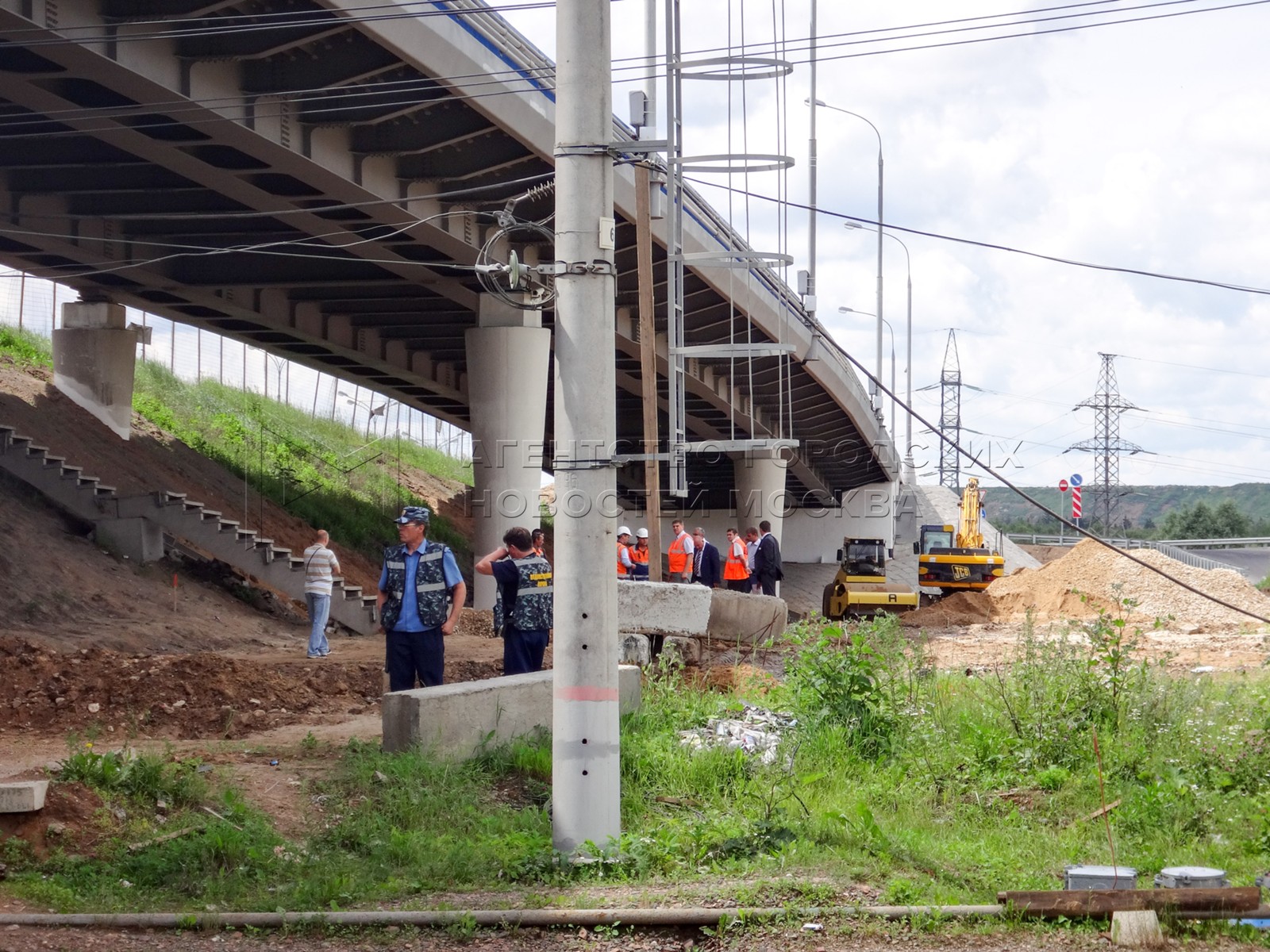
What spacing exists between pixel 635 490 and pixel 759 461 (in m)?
7.52

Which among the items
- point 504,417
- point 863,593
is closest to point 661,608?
point 504,417

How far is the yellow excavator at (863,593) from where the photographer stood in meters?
30.7

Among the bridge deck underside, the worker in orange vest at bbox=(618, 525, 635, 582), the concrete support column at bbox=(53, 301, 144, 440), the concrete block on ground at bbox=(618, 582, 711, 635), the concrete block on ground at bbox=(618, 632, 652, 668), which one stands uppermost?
the bridge deck underside

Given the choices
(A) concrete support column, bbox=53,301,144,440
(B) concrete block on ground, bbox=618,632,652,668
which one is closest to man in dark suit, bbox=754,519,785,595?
(B) concrete block on ground, bbox=618,632,652,668

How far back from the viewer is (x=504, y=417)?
27156mm

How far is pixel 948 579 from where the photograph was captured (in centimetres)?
3591

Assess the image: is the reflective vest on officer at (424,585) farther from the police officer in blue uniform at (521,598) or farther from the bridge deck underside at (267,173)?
the bridge deck underside at (267,173)

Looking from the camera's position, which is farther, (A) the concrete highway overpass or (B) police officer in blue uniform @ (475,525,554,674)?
(A) the concrete highway overpass

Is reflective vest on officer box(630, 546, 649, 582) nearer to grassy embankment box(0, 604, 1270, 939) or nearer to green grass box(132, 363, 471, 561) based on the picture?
green grass box(132, 363, 471, 561)

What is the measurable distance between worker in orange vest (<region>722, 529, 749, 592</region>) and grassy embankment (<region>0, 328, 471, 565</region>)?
12.4m

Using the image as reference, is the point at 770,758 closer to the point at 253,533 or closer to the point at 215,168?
the point at 215,168

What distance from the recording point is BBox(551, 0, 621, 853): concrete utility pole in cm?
774

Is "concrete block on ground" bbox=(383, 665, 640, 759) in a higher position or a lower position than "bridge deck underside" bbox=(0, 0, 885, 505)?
lower

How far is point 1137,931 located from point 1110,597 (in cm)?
2126
